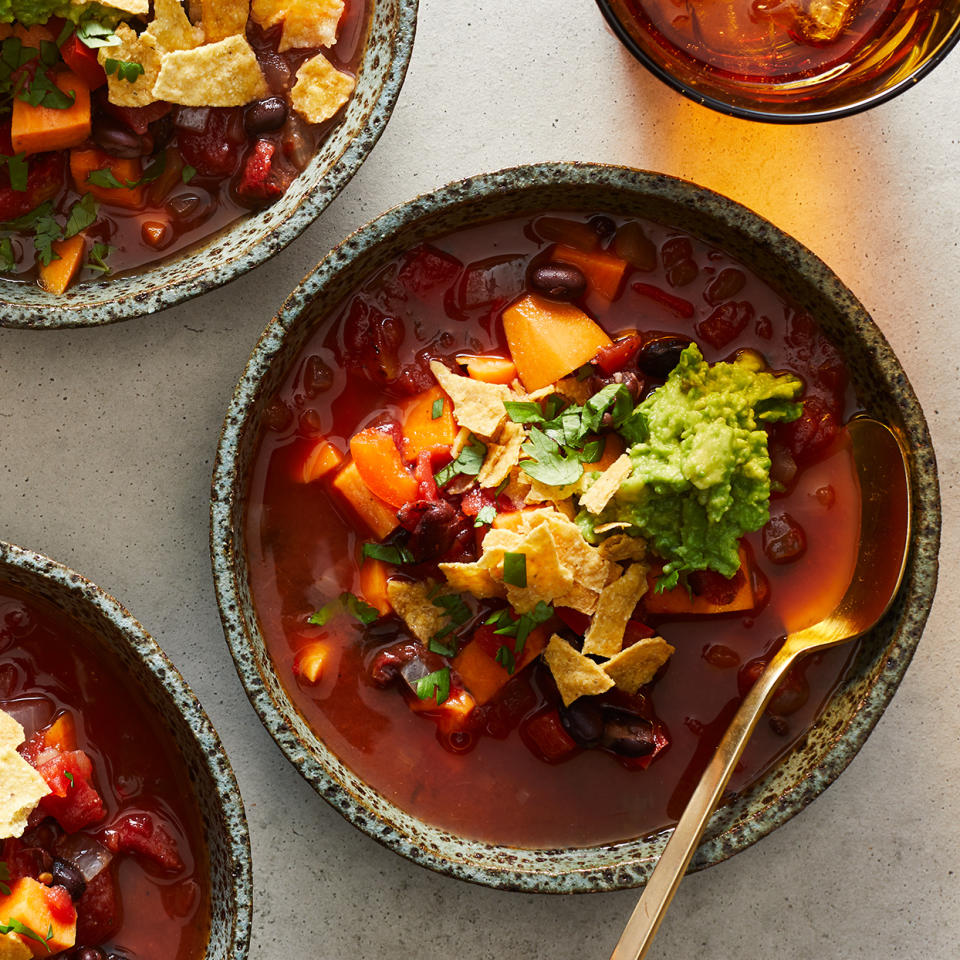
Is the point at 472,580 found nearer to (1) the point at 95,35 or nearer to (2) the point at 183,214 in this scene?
(2) the point at 183,214

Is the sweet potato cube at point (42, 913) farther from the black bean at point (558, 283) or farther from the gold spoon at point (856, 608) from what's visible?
the black bean at point (558, 283)

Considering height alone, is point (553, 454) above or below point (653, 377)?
below

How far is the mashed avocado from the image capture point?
2.25m

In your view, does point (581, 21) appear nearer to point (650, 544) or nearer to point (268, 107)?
point (268, 107)

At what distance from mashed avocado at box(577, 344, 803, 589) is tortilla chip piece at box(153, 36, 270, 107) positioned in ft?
3.78

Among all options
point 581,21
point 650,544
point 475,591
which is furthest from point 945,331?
point 475,591

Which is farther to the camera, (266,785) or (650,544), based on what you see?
(266,785)

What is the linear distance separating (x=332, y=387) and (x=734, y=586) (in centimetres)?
102

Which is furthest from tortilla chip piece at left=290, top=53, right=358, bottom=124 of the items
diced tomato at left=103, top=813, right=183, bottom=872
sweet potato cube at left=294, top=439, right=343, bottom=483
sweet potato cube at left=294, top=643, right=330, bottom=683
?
diced tomato at left=103, top=813, right=183, bottom=872

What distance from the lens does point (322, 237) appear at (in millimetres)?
2707

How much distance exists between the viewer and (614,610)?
238 cm

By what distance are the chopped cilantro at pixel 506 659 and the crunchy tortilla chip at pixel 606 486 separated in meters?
0.37

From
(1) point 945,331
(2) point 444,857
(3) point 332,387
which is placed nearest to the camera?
(2) point 444,857

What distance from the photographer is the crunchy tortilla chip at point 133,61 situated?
238 cm
